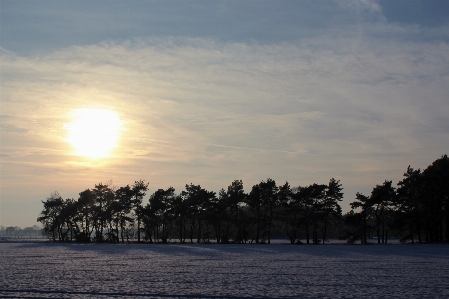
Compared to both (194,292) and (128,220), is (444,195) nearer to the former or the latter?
(128,220)

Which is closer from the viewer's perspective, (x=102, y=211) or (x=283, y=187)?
(x=283, y=187)

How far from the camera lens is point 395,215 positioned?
83.8 m

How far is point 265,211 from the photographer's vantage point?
90562 mm

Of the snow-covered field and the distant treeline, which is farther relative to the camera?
the distant treeline

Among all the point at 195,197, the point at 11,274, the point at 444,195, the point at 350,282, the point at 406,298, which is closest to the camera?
the point at 406,298

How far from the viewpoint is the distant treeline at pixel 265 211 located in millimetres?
81875

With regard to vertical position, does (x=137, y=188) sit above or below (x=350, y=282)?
above

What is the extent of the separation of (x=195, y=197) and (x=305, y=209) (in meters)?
21.0

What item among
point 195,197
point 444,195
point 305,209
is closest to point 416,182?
point 444,195

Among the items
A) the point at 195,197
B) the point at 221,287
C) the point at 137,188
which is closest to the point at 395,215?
the point at 195,197

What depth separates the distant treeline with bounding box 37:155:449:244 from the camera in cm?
8188

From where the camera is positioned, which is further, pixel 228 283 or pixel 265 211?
pixel 265 211

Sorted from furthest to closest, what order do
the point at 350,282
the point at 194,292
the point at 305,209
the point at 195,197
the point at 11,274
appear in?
the point at 195,197, the point at 305,209, the point at 11,274, the point at 350,282, the point at 194,292

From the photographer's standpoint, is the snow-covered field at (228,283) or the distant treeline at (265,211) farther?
the distant treeline at (265,211)
